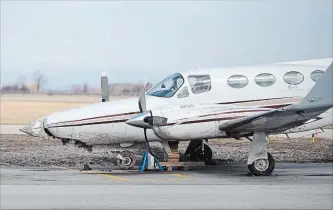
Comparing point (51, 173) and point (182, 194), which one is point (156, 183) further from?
point (51, 173)

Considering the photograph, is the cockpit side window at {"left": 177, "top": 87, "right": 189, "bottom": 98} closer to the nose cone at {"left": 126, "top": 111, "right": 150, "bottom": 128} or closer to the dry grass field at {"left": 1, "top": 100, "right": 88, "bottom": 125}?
the nose cone at {"left": 126, "top": 111, "right": 150, "bottom": 128}

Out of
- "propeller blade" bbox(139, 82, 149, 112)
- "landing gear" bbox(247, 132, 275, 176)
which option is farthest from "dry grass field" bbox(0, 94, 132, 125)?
"landing gear" bbox(247, 132, 275, 176)

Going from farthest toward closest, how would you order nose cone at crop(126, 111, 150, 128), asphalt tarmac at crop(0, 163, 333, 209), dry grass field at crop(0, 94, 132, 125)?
dry grass field at crop(0, 94, 132, 125), nose cone at crop(126, 111, 150, 128), asphalt tarmac at crop(0, 163, 333, 209)

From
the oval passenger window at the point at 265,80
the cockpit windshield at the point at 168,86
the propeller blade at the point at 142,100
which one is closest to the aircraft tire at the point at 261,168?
the oval passenger window at the point at 265,80

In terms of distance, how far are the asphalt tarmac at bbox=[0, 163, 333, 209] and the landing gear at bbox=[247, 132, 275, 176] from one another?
310 mm

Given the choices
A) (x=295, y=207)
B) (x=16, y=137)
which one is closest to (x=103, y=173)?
(x=295, y=207)

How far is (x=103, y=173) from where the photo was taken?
1627cm

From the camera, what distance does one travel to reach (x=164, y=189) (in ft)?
41.7

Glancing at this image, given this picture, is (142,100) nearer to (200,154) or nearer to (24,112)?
(200,154)

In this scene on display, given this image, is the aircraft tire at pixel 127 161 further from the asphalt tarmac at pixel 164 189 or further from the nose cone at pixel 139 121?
the nose cone at pixel 139 121

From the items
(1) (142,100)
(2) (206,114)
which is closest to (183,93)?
(1) (142,100)

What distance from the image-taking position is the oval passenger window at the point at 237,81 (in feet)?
54.3

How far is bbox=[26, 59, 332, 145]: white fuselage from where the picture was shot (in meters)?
16.4

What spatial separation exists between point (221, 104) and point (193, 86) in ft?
2.90
